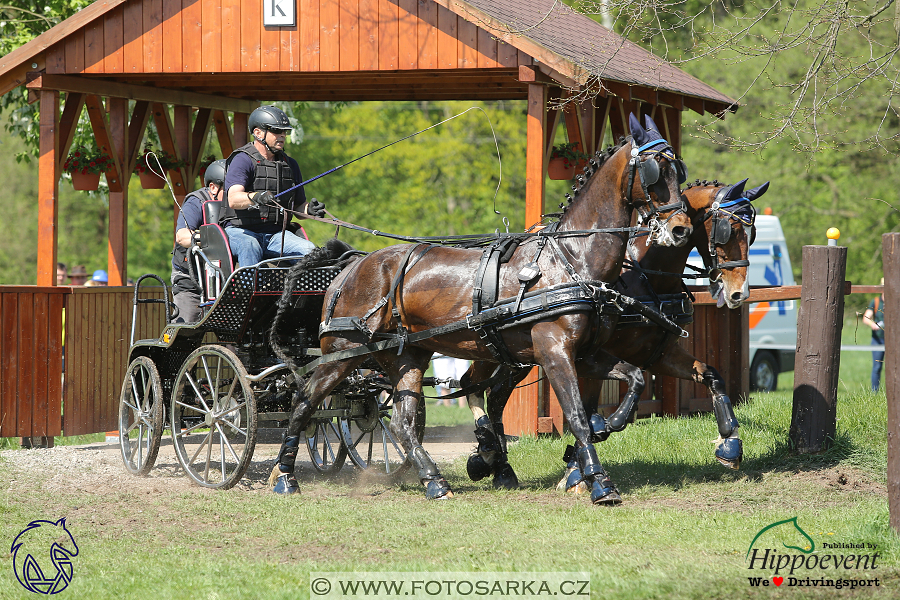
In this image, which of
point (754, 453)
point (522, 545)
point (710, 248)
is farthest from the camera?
point (754, 453)

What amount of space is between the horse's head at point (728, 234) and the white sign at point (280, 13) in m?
4.88

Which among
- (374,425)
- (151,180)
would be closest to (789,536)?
(374,425)

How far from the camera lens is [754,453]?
331 inches

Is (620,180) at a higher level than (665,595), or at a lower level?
higher

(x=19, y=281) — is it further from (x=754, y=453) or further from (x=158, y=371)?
(x=754, y=453)

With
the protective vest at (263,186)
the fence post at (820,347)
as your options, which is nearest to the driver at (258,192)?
the protective vest at (263,186)

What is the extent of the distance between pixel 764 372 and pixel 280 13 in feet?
32.2

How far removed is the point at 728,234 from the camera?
271 inches

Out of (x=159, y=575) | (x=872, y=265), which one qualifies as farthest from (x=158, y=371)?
(x=872, y=265)

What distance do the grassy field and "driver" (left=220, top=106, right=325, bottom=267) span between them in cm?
184

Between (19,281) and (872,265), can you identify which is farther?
(19,281)

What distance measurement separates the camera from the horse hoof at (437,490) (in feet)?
23.2

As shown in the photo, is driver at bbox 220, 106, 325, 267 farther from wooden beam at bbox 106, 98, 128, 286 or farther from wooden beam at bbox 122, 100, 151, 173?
wooden beam at bbox 122, 100, 151, 173

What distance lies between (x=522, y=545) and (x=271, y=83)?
25.9 feet
